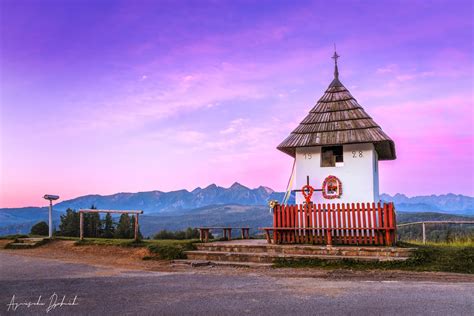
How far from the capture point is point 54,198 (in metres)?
20.1

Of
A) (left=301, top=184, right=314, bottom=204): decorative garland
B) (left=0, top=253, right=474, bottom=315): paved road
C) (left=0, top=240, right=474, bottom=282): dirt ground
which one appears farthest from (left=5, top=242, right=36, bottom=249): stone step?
(left=301, top=184, right=314, bottom=204): decorative garland

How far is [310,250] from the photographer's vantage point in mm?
13953

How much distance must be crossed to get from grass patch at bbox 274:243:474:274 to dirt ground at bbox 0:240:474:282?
21.0 inches

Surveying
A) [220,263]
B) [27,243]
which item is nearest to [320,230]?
[220,263]

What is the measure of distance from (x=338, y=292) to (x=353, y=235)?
22.1 ft

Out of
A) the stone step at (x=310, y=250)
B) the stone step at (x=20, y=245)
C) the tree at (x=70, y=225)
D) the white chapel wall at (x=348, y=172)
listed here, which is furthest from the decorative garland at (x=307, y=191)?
the tree at (x=70, y=225)

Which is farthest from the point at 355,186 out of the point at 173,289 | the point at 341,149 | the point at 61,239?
the point at 61,239

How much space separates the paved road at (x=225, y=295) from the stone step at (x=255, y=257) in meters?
2.49

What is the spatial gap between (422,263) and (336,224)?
3.67 m

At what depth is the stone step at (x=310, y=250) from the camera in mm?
12922

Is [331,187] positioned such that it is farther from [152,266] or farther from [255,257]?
[152,266]

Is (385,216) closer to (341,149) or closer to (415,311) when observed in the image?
(341,149)

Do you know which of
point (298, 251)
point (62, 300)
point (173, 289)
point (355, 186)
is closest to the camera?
point (62, 300)

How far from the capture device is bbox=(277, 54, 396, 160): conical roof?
1602 centimetres
